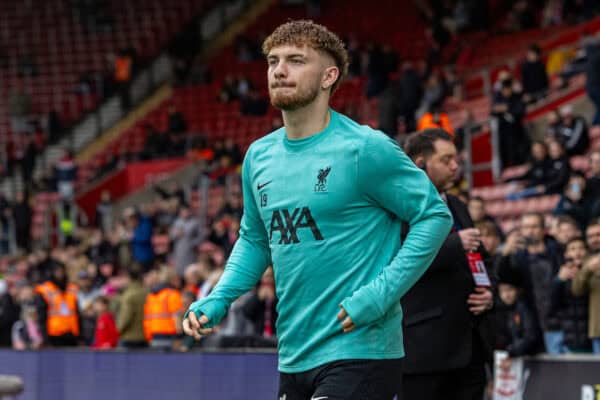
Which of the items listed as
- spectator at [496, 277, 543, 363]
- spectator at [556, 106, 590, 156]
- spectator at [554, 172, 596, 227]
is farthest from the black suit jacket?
spectator at [556, 106, 590, 156]

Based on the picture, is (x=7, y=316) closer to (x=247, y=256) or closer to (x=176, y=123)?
(x=176, y=123)

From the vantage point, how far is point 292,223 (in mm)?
4879

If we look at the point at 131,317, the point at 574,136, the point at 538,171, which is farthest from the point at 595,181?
the point at 131,317

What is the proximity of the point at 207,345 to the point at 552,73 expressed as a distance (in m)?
10.7

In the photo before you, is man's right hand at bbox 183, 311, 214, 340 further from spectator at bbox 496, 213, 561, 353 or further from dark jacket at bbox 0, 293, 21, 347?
dark jacket at bbox 0, 293, 21, 347

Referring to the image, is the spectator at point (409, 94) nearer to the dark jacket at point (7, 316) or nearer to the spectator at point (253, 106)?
the dark jacket at point (7, 316)

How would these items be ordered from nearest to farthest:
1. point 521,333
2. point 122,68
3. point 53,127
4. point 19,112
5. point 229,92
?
point 521,333, point 229,92, point 53,127, point 19,112, point 122,68

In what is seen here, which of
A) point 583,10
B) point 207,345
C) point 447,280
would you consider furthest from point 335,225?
point 583,10

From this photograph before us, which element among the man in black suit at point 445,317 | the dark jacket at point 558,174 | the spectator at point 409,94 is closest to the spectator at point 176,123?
the spectator at point 409,94

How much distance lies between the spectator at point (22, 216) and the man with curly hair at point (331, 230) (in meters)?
22.9

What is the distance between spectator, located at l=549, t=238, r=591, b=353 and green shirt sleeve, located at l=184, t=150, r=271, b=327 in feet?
18.5

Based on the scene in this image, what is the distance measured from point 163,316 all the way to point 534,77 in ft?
23.8

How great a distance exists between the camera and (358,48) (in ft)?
94.8

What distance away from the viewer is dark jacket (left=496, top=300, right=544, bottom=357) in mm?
9359
